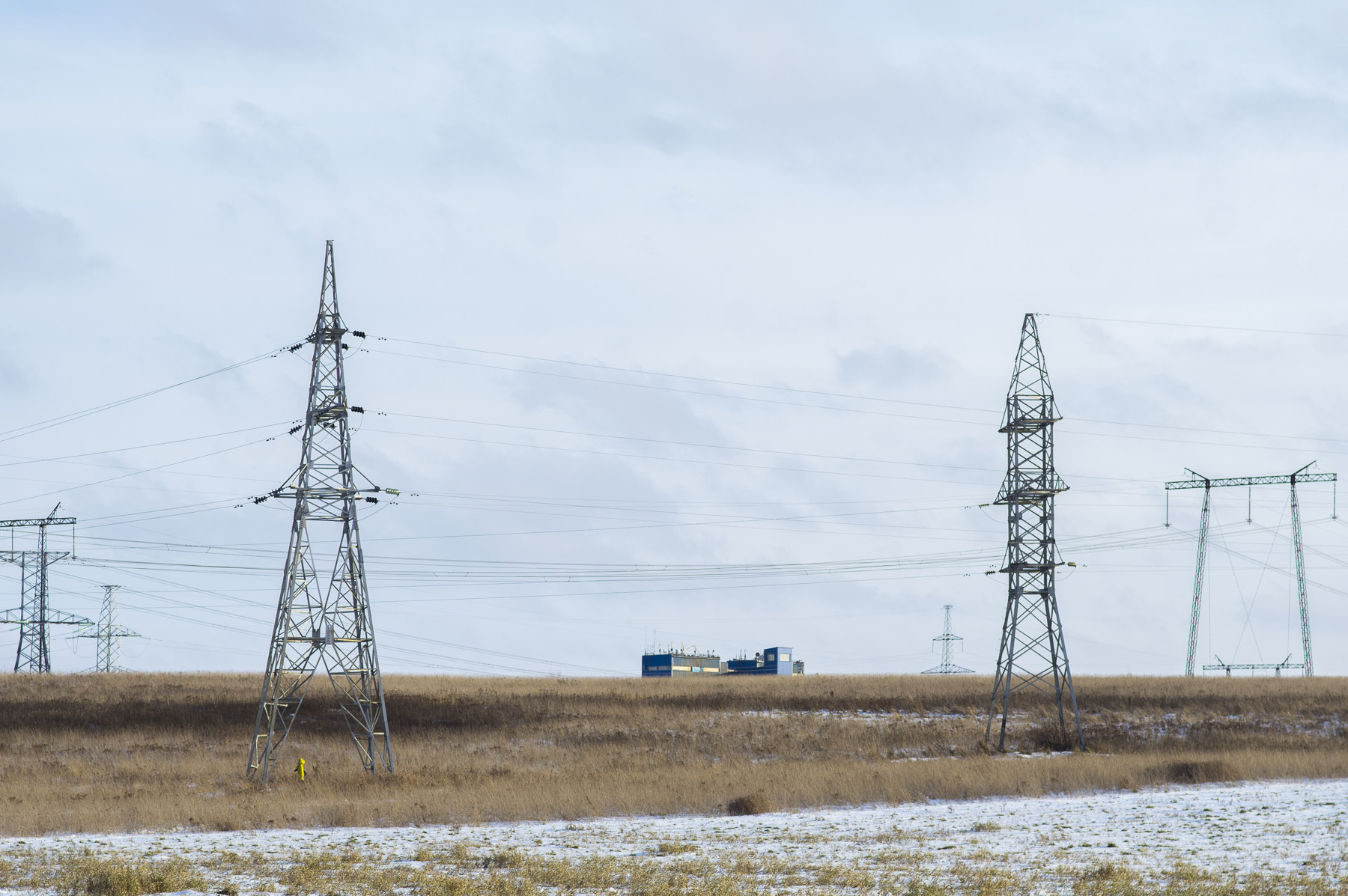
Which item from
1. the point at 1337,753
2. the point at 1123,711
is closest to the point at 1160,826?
the point at 1337,753

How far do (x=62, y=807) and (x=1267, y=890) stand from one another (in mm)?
32001

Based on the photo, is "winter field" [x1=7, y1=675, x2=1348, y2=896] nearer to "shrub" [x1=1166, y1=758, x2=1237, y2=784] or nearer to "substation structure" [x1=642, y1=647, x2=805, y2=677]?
"shrub" [x1=1166, y1=758, x2=1237, y2=784]

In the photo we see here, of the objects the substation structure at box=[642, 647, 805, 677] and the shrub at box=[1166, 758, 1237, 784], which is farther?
the substation structure at box=[642, 647, 805, 677]

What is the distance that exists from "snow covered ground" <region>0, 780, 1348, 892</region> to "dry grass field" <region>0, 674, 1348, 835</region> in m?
3.34

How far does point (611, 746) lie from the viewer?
58844 mm

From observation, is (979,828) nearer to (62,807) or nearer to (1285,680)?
(62,807)

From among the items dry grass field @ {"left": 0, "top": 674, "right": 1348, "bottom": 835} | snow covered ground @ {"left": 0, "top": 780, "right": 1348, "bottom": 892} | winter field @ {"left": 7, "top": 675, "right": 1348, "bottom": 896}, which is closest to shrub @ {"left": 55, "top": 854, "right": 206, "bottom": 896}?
winter field @ {"left": 7, "top": 675, "right": 1348, "bottom": 896}

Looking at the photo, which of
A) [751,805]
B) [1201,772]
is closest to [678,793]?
[751,805]

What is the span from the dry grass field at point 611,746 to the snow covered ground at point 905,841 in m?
3.34

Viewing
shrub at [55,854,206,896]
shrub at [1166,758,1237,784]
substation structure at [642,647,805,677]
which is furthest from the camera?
substation structure at [642,647,805,677]

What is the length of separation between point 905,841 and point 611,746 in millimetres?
32808

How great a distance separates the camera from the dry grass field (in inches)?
1435

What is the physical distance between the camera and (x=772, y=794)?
3741cm

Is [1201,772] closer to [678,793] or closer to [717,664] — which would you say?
[678,793]
